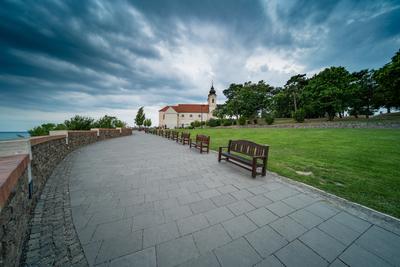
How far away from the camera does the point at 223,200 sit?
3059mm

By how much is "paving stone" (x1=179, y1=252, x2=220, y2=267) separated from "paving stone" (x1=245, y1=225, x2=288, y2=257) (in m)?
0.57

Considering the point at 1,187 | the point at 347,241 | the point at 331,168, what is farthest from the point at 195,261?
the point at 331,168

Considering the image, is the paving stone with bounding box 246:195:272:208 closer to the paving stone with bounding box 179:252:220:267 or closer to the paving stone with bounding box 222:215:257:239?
the paving stone with bounding box 222:215:257:239

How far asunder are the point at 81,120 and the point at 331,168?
16624 mm

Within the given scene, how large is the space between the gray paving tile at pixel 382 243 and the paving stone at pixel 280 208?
889 mm

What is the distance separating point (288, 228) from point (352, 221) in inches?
45.0

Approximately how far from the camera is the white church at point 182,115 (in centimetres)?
6488

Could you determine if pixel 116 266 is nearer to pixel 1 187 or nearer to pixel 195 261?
pixel 195 261

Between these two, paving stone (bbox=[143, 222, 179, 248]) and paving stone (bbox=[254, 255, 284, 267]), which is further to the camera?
paving stone (bbox=[143, 222, 179, 248])

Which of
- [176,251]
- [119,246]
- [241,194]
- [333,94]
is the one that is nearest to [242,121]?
[333,94]

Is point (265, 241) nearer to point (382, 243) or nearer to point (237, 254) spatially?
point (237, 254)

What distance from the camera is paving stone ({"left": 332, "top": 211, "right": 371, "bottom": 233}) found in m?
Answer: 2.25

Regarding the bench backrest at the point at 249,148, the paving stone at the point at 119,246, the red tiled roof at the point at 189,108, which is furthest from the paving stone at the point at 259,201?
the red tiled roof at the point at 189,108

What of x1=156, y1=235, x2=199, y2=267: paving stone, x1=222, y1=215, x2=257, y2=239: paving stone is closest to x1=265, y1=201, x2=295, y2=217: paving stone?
x1=222, y1=215, x2=257, y2=239: paving stone
